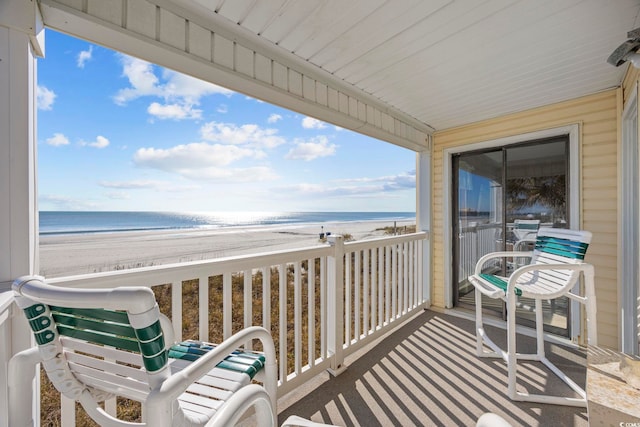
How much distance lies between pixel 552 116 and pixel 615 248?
4.55 ft

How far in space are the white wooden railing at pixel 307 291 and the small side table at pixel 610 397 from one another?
4.68 feet

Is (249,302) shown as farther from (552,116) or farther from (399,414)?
(552,116)

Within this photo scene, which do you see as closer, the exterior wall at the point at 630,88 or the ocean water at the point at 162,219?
the exterior wall at the point at 630,88

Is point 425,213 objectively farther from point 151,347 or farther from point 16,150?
point 16,150

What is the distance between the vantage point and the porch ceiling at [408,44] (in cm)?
151

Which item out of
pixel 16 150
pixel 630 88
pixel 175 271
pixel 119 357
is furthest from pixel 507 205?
pixel 16 150

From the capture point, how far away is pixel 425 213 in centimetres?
364

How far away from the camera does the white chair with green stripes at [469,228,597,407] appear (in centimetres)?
180

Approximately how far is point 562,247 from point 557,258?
0.09m

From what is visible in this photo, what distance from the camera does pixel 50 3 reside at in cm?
120

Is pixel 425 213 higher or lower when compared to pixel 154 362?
higher

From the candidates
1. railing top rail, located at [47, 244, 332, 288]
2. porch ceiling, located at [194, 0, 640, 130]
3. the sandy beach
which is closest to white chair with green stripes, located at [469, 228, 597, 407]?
porch ceiling, located at [194, 0, 640, 130]

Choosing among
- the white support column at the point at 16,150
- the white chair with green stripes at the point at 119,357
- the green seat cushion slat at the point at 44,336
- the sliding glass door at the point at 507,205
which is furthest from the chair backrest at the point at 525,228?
the white support column at the point at 16,150

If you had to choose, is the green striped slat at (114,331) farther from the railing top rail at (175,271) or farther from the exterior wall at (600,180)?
the exterior wall at (600,180)
